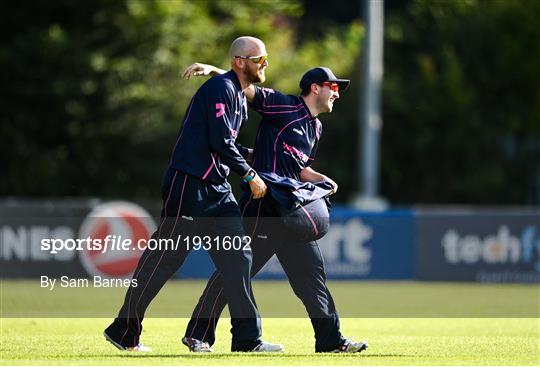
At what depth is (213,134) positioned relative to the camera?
9.00 m

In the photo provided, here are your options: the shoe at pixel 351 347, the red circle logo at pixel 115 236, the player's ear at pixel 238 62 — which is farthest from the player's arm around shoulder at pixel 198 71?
the red circle logo at pixel 115 236

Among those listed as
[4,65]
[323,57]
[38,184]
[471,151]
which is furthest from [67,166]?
[471,151]

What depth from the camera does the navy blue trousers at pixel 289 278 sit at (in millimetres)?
9492

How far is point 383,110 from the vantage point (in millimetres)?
31000

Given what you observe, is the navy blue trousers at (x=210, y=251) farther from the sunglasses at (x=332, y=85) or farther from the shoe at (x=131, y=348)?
the sunglasses at (x=332, y=85)

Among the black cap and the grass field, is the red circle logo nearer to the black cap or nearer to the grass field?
the grass field

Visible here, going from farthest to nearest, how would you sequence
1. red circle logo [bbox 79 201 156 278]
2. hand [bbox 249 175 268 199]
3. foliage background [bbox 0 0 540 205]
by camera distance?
foliage background [bbox 0 0 540 205], red circle logo [bbox 79 201 156 278], hand [bbox 249 175 268 199]

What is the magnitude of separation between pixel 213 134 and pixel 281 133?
72 centimetres

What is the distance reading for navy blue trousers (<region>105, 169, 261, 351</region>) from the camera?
9141 millimetres

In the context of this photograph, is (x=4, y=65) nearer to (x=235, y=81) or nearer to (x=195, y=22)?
(x=195, y=22)

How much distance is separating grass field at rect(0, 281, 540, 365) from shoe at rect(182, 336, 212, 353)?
0.36ft

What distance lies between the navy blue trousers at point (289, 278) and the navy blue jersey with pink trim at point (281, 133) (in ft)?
1.03

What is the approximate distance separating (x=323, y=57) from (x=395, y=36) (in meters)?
1.97

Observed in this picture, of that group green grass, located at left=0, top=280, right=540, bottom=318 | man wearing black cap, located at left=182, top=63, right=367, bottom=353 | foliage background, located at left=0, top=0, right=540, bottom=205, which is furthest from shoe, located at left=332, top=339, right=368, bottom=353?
foliage background, located at left=0, top=0, right=540, bottom=205
